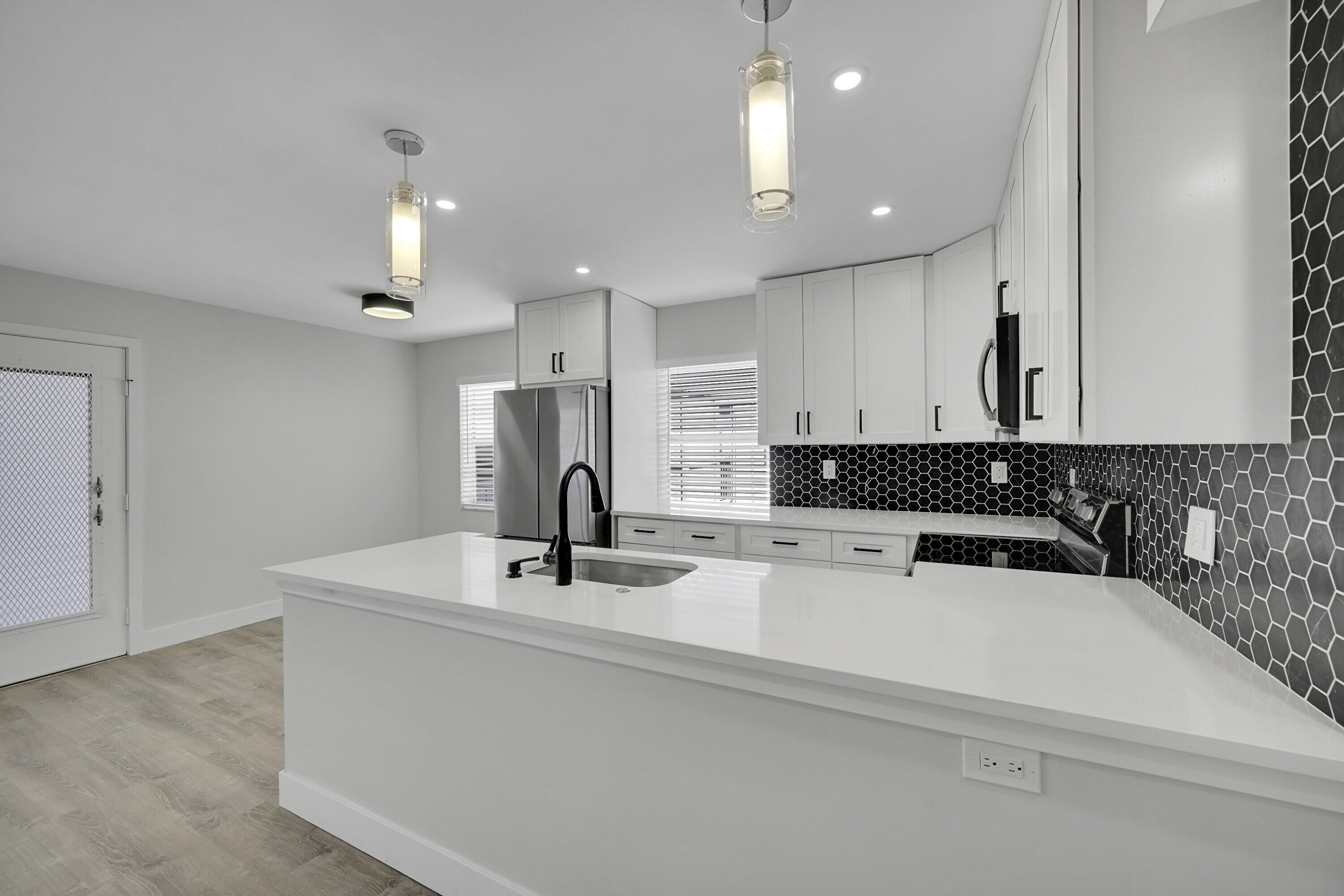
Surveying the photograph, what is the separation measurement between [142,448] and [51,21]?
333 cm

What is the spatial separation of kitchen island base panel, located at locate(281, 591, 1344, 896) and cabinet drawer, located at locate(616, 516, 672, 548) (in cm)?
211

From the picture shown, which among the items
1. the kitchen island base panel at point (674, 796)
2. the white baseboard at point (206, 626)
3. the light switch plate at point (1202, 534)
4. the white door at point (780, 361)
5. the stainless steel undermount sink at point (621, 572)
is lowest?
the white baseboard at point (206, 626)

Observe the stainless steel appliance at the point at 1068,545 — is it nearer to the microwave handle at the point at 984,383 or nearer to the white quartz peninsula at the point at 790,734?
the white quartz peninsula at the point at 790,734

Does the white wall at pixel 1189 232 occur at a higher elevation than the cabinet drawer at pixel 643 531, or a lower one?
higher

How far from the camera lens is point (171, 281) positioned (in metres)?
3.66

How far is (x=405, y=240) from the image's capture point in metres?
1.69

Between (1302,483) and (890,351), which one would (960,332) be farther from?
(1302,483)

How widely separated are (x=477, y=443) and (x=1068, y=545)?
187 inches

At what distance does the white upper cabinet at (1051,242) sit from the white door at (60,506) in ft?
16.9

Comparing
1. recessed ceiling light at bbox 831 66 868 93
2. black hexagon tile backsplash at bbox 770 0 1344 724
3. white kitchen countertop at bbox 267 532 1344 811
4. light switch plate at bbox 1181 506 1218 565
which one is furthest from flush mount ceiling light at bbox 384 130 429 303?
light switch plate at bbox 1181 506 1218 565

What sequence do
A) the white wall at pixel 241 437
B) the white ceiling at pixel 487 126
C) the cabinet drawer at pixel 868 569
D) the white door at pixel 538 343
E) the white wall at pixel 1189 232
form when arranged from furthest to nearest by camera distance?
1. the white door at pixel 538 343
2. the white wall at pixel 241 437
3. the cabinet drawer at pixel 868 569
4. the white ceiling at pixel 487 126
5. the white wall at pixel 1189 232

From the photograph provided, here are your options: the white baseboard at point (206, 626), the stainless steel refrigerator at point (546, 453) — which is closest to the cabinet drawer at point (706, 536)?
the stainless steel refrigerator at point (546, 453)

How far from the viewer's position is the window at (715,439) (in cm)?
424

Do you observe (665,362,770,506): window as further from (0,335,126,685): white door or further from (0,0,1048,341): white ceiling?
(0,335,126,685): white door
